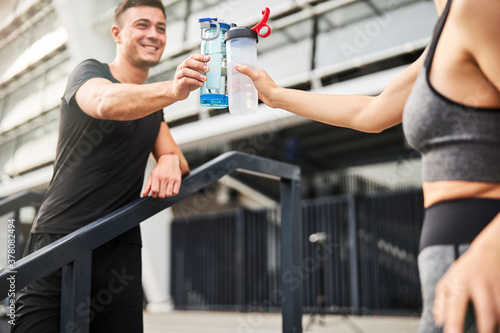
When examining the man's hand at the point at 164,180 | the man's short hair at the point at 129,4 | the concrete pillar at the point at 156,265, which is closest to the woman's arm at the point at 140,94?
the man's hand at the point at 164,180

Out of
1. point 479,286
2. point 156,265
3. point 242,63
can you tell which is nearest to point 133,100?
point 242,63

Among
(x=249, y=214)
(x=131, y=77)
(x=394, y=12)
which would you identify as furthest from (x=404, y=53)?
(x=131, y=77)

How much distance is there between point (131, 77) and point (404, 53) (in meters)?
5.71

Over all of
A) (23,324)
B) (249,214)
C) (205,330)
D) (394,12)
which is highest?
(394,12)

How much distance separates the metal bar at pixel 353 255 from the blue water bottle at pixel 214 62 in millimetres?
7430

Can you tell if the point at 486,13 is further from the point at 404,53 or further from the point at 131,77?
the point at 404,53

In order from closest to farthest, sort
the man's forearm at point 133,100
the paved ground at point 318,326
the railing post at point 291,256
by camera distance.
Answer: the man's forearm at point 133,100
the railing post at point 291,256
the paved ground at point 318,326

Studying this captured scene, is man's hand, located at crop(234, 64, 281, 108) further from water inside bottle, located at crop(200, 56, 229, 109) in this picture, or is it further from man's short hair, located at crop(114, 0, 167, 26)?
man's short hair, located at crop(114, 0, 167, 26)

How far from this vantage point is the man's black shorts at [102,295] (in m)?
1.57

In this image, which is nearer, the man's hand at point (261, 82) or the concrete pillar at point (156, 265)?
the man's hand at point (261, 82)

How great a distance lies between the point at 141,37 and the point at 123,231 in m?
0.67

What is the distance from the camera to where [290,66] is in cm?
817

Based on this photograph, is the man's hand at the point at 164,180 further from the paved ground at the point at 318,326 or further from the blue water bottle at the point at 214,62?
the paved ground at the point at 318,326

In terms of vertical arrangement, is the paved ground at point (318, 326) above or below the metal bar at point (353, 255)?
below
